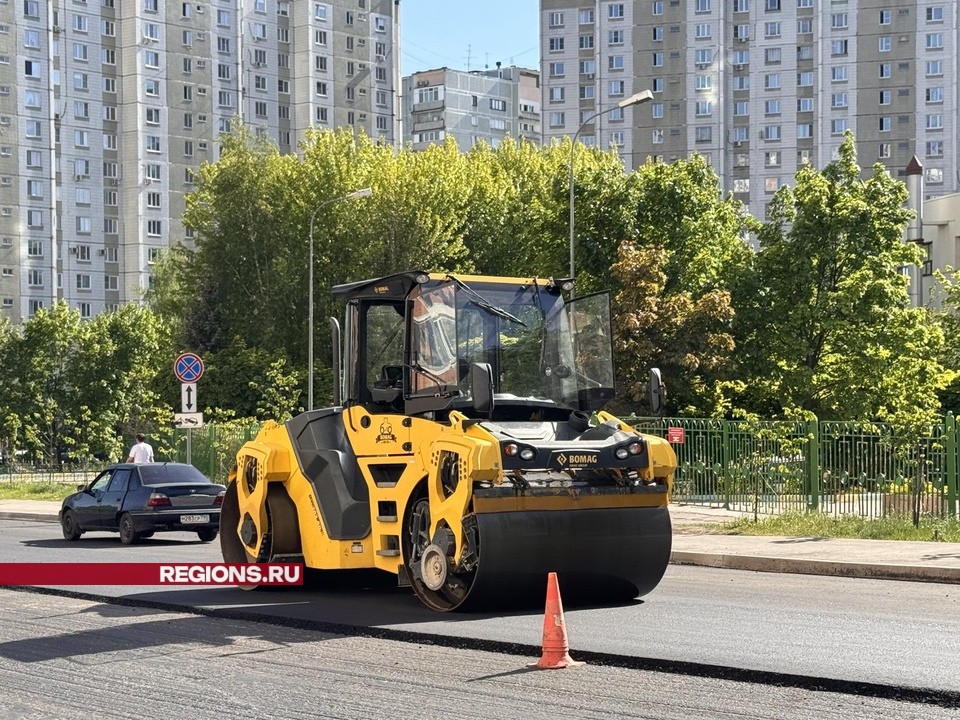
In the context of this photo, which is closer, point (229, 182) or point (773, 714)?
point (773, 714)

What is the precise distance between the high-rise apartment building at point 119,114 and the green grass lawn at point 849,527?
265 ft

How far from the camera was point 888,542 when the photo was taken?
19.8m

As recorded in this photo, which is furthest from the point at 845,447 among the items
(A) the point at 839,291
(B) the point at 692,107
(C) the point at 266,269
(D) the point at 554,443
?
(B) the point at 692,107

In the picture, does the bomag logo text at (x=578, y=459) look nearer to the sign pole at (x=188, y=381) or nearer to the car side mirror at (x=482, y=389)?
the car side mirror at (x=482, y=389)

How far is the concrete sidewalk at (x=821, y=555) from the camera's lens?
16438mm

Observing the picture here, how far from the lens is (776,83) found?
400ft

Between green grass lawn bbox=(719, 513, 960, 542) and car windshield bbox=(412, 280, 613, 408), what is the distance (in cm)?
822

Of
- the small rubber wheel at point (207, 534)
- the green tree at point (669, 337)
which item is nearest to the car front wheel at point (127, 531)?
the small rubber wheel at point (207, 534)

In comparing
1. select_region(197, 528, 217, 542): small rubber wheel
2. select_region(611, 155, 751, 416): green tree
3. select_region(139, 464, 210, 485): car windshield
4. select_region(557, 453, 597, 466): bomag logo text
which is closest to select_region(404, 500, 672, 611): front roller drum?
select_region(557, 453, 597, 466): bomag logo text

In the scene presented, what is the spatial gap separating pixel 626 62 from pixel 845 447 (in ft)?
335

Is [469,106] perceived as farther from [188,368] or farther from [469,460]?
Result: [469,460]

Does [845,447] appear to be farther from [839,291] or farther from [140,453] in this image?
[839,291]

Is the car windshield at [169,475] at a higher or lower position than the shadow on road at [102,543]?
higher

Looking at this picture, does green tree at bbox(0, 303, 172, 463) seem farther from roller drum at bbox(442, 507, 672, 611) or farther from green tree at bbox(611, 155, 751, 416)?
roller drum at bbox(442, 507, 672, 611)
